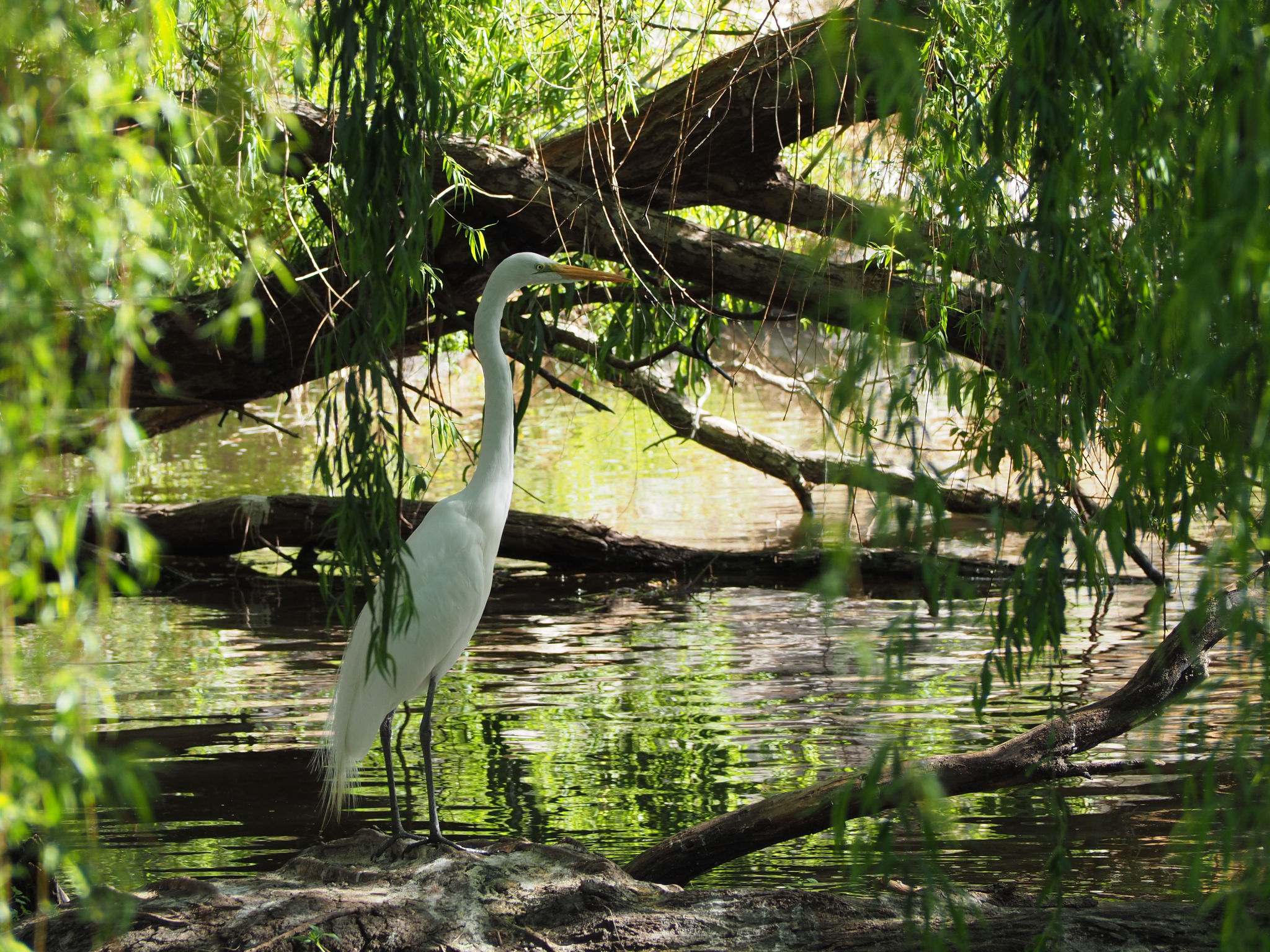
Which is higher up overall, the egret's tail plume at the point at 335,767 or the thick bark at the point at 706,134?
the thick bark at the point at 706,134

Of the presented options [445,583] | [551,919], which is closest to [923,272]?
[551,919]

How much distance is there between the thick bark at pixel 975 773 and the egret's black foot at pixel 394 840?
568mm

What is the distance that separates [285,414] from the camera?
54.6ft

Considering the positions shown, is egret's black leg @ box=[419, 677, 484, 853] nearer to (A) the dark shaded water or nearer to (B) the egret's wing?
(B) the egret's wing

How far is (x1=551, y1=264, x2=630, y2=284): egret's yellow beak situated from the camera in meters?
3.86

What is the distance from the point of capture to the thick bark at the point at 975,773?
104 inches

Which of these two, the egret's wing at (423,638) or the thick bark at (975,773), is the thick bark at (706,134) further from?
the thick bark at (975,773)

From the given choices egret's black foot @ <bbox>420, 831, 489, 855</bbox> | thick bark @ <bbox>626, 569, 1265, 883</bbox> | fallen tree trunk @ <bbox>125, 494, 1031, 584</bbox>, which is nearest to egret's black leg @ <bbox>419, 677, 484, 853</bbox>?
egret's black foot @ <bbox>420, 831, 489, 855</bbox>

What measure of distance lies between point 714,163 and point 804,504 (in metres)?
2.75

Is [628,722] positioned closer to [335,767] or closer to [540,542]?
[335,767]

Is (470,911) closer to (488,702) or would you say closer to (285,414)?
(488,702)

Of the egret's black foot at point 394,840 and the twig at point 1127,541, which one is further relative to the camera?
the egret's black foot at point 394,840

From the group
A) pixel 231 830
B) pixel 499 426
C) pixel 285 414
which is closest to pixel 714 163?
pixel 499 426

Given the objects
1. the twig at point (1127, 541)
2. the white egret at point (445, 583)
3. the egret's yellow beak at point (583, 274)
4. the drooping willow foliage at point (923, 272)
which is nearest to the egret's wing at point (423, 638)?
the white egret at point (445, 583)
